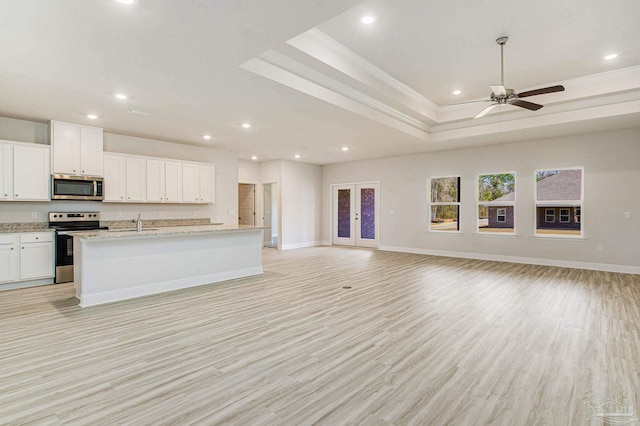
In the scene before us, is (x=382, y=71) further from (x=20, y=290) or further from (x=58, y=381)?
(x=20, y=290)

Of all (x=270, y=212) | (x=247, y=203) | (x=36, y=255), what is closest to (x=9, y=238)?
(x=36, y=255)

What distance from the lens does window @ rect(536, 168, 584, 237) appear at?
664cm

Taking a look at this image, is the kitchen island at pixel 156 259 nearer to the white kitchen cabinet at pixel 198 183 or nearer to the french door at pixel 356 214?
the white kitchen cabinet at pixel 198 183

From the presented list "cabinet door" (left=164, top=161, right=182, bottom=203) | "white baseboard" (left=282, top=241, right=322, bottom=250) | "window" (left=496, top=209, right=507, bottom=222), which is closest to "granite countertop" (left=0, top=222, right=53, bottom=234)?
"cabinet door" (left=164, top=161, right=182, bottom=203)

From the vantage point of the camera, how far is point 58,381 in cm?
231

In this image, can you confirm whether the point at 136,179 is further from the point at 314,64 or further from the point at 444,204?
the point at 444,204

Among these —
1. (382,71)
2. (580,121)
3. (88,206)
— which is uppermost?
(382,71)

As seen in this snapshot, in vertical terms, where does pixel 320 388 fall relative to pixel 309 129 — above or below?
below

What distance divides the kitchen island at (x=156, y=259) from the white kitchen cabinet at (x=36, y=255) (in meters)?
1.23

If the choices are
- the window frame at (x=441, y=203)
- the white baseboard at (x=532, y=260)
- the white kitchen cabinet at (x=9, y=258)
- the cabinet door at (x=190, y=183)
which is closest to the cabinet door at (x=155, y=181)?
the cabinet door at (x=190, y=183)

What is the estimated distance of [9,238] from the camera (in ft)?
16.0

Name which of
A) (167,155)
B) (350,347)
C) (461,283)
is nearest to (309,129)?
(167,155)

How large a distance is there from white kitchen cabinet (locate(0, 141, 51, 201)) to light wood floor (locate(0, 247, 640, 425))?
1528mm

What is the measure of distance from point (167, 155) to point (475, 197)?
728cm
